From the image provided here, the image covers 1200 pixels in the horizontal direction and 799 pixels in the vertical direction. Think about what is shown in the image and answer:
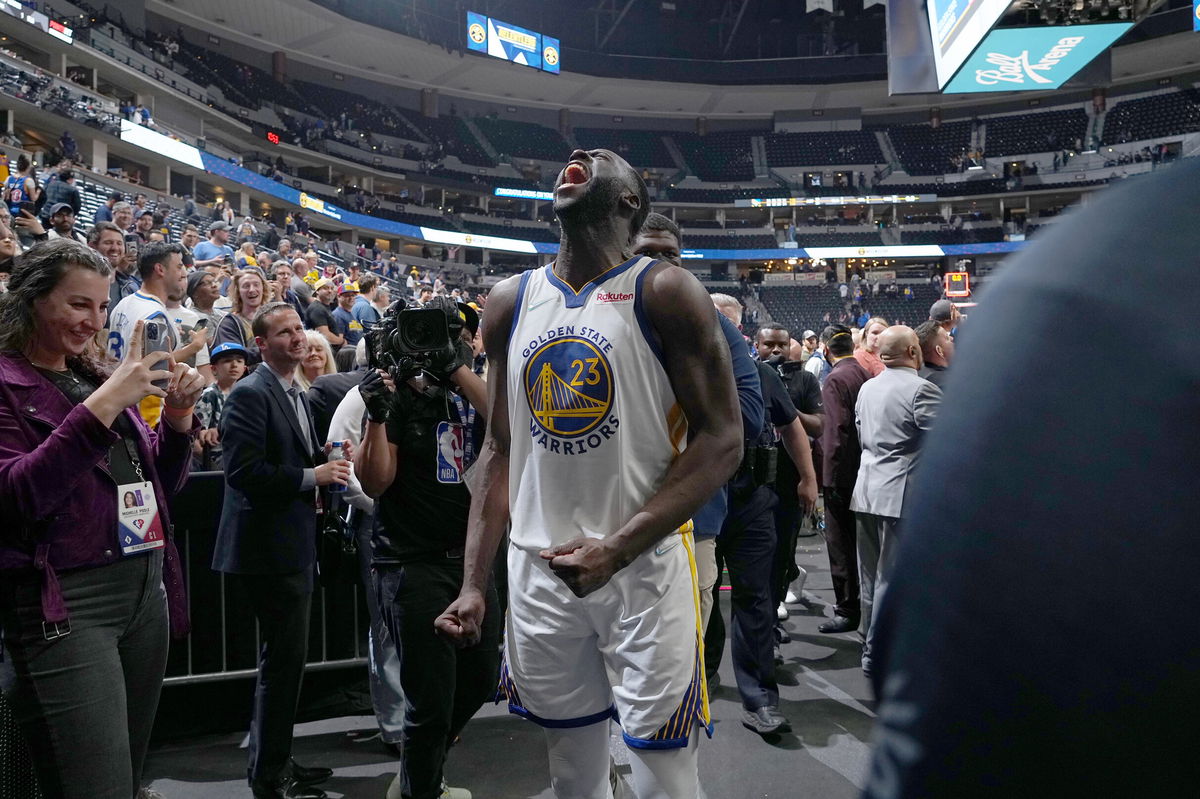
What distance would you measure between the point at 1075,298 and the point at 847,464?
5.18 metres

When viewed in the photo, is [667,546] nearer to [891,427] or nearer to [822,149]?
[891,427]

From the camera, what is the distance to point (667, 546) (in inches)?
72.0

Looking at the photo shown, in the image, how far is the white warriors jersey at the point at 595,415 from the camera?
1835 millimetres

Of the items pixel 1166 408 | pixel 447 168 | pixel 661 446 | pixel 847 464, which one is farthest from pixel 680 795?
pixel 447 168

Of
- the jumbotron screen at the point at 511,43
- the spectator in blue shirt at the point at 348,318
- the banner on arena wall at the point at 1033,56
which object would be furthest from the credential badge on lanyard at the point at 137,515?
the jumbotron screen at the point at 511,43

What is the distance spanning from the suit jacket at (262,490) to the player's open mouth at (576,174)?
180 cm

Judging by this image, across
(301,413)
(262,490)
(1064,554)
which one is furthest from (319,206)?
(1064,554)

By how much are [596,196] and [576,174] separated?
0.08 meters

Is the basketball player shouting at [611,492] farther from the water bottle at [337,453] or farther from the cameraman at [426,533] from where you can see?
the water bottle at [337,453]

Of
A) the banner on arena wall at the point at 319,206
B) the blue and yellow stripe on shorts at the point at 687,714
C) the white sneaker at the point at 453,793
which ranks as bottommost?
Result: the white sneaker at the point at 453,793

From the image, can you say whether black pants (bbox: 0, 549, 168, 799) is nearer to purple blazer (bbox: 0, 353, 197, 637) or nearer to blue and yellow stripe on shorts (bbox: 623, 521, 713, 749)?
purple blazer (bbox: 0, 353, 197, 637)

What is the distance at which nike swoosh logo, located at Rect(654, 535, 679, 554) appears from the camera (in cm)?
181

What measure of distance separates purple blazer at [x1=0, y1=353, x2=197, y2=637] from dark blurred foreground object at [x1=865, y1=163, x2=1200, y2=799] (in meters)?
2.03

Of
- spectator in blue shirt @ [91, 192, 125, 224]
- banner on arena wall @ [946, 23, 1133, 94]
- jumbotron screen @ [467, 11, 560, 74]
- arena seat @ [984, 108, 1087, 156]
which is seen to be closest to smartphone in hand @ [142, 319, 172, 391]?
banner on arena wall @ [946, 23, 1133, 94]
